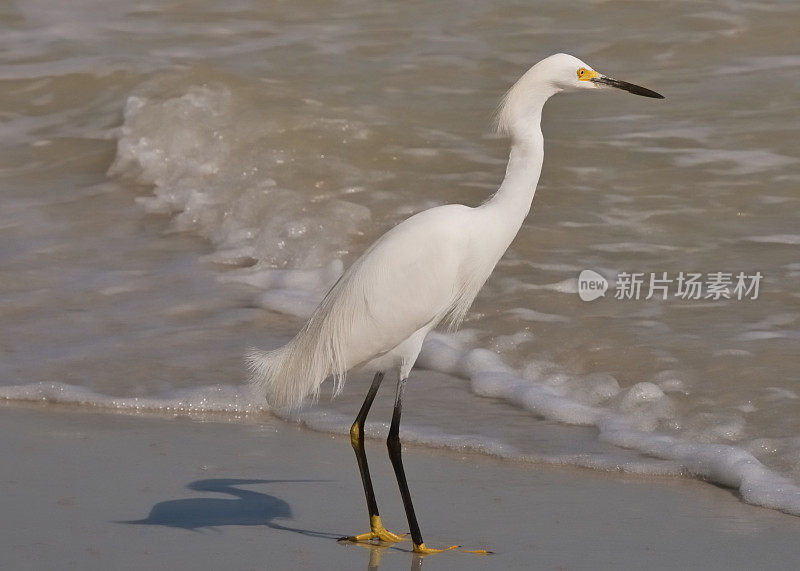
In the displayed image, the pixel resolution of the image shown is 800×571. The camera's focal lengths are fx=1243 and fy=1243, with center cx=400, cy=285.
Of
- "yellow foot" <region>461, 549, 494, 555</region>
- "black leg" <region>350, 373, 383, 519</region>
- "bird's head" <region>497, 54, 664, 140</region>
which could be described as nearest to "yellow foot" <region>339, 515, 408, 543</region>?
"black leg" <region>350, 373, 383, 519</region>

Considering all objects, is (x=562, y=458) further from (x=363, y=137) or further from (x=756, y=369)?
(x=363, y=137)

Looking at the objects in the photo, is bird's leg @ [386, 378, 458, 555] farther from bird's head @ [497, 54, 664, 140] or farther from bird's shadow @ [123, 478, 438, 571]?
bird's head @ [497, 54, 664, 140]

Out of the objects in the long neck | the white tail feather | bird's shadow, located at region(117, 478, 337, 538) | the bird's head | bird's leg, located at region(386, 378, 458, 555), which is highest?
the bird's head

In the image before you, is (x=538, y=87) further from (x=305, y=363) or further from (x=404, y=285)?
(x=305, y=363)

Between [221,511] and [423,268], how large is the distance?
3.39 feet

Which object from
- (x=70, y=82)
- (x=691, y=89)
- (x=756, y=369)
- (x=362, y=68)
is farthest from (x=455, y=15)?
(x=756, y=369)

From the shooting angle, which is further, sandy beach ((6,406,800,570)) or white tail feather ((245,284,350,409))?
white tail feather ((245,284,350,409))

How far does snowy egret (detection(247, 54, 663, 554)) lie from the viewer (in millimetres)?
3963

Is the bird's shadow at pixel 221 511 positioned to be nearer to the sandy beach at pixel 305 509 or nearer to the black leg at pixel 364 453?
the sandy beach at pixel 305 509

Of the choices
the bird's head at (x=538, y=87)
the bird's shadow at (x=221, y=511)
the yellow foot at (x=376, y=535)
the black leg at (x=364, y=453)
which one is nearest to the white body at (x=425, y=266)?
the bird's head at (x=538, y=87)

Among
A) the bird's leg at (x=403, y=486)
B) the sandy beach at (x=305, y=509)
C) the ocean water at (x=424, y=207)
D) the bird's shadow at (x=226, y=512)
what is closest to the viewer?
the sandy beach at (x=305, y=509)

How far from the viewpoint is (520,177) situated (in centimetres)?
399

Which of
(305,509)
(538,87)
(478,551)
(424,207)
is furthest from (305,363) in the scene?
(424,207)

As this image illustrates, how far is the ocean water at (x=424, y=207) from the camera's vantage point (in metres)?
5.09
